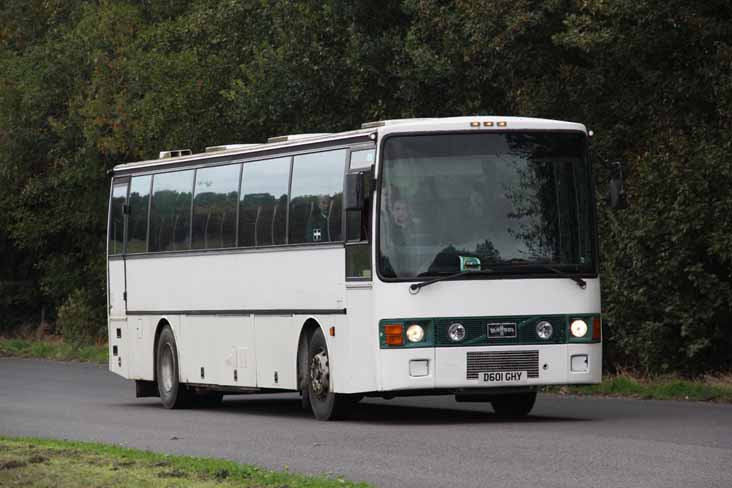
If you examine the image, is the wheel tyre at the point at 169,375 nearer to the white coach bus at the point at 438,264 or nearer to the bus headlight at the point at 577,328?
the white coach bus at the point at 438,264

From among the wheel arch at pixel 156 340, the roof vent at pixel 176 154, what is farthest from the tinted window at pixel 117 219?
the wheel arch at pixel 156 340

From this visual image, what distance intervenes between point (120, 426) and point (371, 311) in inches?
129

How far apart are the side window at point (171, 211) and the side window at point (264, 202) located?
1880 mm

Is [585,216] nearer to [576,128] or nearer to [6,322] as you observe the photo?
[576,128]

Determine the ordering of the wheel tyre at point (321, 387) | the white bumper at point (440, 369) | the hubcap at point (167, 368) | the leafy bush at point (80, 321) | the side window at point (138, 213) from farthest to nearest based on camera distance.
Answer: the leafy bush at point (80, 321), the side window at point (138, 213), the hubcap at point (167, 368), the wheel tyre at point (321, 387), the white bumper at point (440, 369)

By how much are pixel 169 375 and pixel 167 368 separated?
110mm

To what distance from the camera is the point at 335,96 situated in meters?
33.8

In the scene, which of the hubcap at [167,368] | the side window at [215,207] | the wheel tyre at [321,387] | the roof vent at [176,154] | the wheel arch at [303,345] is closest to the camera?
the wheel tyre at [321,387]

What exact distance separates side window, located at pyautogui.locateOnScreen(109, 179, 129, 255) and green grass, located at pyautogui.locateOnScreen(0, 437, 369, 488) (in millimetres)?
11038

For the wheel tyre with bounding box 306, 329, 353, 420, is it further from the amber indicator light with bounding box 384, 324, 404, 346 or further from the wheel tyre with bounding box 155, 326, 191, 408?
the wheel tyre with bounding box 155, 326, 191, 408

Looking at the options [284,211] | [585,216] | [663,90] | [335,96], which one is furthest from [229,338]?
[335,96]

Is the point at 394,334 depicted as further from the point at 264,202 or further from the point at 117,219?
the point at 117,219

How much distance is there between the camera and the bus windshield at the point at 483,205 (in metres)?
19.0

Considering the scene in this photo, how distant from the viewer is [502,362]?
61.7ft
